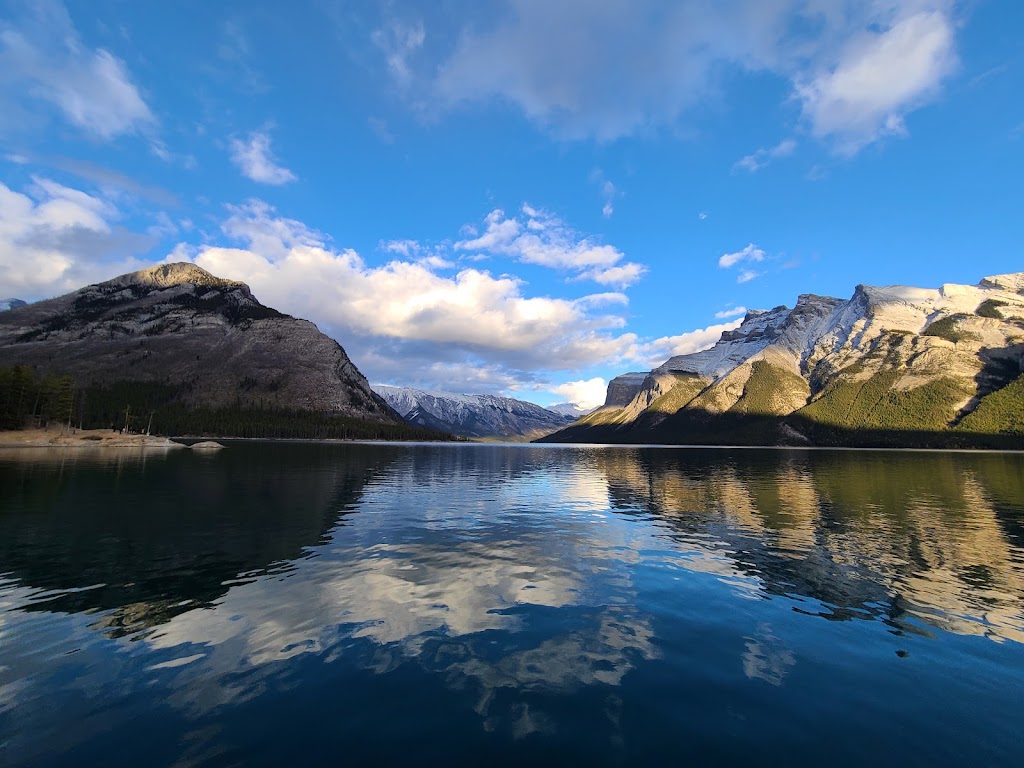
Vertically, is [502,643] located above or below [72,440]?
below

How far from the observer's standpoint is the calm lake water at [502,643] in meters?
12.6

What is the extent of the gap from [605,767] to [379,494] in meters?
58.9

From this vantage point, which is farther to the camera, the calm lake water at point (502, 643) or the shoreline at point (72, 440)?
the shoreline at point (72, 440)

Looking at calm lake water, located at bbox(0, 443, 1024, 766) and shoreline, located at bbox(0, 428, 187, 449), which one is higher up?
shoreline, located at bbox(0, 428, 187, 449)

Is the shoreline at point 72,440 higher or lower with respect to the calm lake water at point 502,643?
higher

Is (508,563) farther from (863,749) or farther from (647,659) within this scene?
(863,749)

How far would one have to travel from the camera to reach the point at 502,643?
18.9 m

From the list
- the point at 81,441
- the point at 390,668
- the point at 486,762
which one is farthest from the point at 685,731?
the point at 81,441

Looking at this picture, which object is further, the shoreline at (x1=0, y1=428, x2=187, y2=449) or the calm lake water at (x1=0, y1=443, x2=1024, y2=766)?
the shoreline at (x1=0, y1=428, x2=187, y2=449)

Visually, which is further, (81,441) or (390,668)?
(81,441)

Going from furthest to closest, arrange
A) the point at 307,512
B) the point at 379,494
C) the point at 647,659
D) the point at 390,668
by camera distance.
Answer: the point at 379,494
the point at 307,512
the point at 647,659
the point at 390,668

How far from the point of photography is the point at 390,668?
54.7 ft

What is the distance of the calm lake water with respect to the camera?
12.6 m

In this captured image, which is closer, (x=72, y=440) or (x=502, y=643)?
(x=502, y=643)
